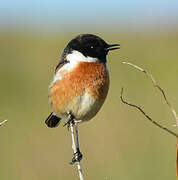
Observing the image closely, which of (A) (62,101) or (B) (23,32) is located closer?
(A) (62,101)

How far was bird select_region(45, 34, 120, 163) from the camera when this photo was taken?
552 centimetres

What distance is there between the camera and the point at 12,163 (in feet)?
26.0

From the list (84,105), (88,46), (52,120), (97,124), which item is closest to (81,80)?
(84,105)

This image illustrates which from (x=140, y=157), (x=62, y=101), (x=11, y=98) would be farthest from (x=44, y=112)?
(x=62, y=101)

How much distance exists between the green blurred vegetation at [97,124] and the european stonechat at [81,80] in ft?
3.87

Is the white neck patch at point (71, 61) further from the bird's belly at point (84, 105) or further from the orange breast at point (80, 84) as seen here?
the bird's belly at point (84, 105)

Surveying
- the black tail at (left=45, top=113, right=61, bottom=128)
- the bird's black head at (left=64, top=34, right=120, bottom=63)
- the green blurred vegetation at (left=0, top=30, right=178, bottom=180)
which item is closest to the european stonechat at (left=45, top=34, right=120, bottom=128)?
the bird's black head at (left=64, top=34, right=120, bottom=63)

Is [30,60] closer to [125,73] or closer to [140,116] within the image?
[125,73]

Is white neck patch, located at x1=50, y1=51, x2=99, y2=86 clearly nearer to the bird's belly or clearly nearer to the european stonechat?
the european stonechat

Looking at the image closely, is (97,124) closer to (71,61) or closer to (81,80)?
(71,61)

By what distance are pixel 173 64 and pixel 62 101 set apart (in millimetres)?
7063

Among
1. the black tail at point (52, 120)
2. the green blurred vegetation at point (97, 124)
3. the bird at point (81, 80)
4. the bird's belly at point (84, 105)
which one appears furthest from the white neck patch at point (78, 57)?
the green blurred vegetation at point (97, 124)

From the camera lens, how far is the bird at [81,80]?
217 inches

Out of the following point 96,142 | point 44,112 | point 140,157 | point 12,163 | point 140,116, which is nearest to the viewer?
point 140,157
